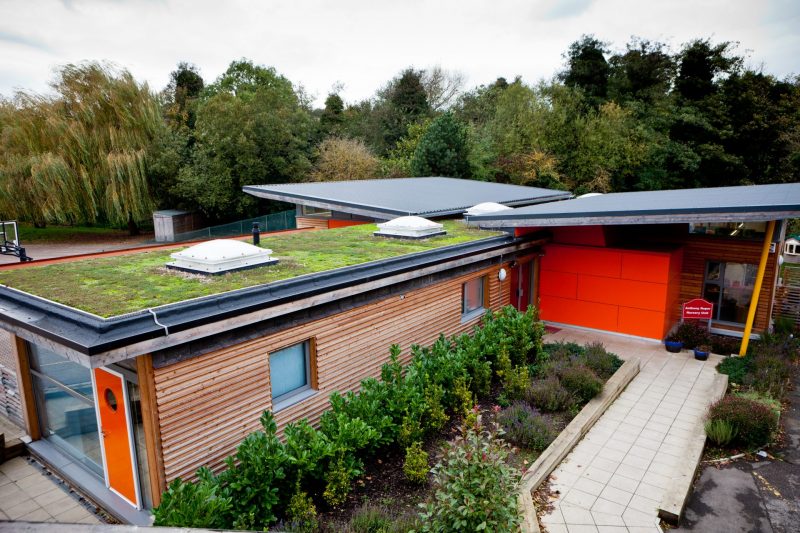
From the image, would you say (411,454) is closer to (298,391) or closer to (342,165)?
(298,391)

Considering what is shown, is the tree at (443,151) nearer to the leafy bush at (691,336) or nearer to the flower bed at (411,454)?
the leafy bush at (691,336)

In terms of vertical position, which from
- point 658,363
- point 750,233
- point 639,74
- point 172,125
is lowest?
point 658,363

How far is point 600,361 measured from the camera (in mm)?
10555

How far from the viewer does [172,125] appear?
3322 cm

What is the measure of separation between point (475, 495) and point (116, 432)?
4.60 m

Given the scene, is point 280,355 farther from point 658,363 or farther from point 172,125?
point 172,125

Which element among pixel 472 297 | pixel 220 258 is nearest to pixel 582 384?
pixel 472 297

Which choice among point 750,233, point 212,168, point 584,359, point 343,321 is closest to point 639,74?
point 750,233

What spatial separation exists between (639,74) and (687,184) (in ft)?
35.6

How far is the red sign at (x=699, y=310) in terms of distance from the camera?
11.9 m

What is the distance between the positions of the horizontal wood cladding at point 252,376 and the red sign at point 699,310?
22.5 feet

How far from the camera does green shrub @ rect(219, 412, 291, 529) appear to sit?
5.22 metres

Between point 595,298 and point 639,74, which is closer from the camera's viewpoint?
point 595,298

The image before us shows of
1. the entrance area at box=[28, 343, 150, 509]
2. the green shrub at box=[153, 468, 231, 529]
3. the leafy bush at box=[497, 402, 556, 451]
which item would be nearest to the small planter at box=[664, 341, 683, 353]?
the leafy bush at box=[497, 402, 556, 451]
